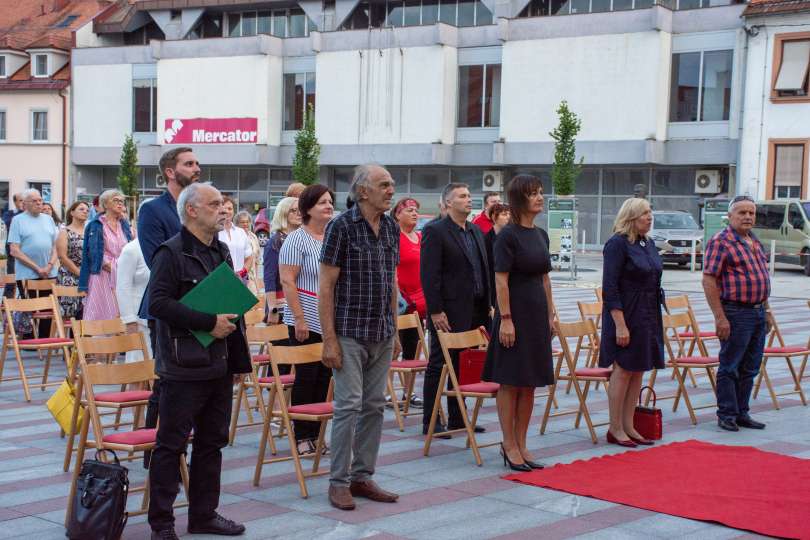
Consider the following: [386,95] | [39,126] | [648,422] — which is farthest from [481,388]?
[39,126]

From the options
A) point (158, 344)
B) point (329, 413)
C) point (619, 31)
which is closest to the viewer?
point (158, 344)

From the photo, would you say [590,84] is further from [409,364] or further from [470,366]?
[470,366]

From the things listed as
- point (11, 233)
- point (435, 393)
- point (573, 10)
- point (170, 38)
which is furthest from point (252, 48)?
point (435, 393)

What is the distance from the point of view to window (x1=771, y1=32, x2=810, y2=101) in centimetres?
3378

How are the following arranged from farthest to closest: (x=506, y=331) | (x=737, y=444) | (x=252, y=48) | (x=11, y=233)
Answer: (x=252, y=48) → (x=11, y=233) → (x=737, y=444) → (x=506, y=331)

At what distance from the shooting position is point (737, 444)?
312 inches

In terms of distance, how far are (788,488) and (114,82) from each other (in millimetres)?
43340

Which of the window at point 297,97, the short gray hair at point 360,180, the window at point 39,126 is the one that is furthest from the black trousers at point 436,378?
the window at point 39,126

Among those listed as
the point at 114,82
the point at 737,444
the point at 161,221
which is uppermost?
the point at 114,82

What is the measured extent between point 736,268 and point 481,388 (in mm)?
2419

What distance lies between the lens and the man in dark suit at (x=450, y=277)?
7.96 metres

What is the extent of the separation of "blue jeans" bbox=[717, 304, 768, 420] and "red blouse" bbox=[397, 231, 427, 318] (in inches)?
96.5

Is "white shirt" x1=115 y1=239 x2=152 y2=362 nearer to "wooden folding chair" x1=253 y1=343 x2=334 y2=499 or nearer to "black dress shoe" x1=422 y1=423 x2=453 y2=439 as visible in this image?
"wooden folding chair" x1=253 y1=343 x2=334 y2=499

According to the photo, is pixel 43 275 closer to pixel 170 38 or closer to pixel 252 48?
pixel 252 48
